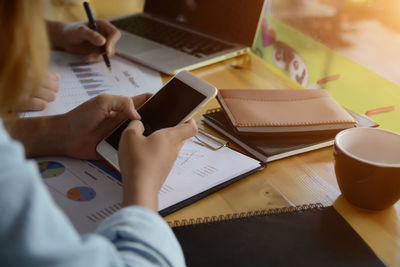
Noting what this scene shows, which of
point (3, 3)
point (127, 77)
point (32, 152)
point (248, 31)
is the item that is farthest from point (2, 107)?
point (248, 31)

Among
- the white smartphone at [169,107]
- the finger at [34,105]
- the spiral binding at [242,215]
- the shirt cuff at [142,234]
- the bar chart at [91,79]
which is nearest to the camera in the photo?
the shirt cuff at [142,234]

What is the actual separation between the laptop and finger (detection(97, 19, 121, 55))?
34 millimetres

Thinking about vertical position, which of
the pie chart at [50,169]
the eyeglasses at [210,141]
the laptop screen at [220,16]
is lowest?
the pie chart at [50,169]

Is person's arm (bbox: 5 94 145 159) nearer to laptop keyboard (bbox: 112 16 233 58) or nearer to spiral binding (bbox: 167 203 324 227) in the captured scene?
spiral binding (bbox: 167 203 324 227)

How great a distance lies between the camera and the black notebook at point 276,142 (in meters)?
0.71

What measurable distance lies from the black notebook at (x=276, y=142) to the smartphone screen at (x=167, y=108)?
0.11 meters

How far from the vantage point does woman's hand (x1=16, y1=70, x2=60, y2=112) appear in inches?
33.1

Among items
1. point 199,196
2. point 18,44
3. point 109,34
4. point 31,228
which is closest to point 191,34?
point 109,34

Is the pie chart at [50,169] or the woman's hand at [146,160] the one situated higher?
the woman's hand at [146,160]

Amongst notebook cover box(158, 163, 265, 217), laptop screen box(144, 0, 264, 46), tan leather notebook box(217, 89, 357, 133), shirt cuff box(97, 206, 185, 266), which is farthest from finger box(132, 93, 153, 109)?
laptop screen box(144, 0, 264, 46)

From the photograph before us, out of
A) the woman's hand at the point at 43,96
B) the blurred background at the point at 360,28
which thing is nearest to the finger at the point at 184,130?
the woman's hand at the point at 43,96

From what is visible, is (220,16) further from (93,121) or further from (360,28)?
(93,121)

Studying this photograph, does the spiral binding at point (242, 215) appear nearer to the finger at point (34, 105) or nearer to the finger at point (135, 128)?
the finger at point (135, 128)

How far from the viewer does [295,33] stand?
3.75ft
